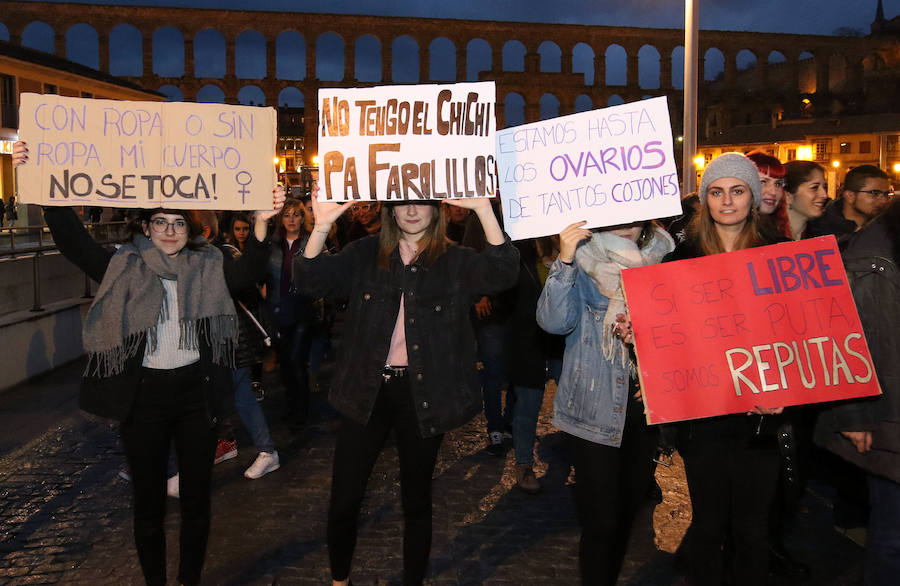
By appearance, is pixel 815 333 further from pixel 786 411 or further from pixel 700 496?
pixel 700 496

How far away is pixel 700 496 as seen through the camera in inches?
121

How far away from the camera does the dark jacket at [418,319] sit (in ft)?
10.4

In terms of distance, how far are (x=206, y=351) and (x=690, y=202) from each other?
14.3ft

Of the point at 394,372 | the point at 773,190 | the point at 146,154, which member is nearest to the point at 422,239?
the point at 394,372

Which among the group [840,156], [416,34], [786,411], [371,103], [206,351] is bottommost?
[786,411]

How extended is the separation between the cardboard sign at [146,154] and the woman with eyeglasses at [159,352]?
9 centimetres

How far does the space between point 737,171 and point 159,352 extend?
99.6 inches

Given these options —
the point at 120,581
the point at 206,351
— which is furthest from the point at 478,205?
the point at 120,581

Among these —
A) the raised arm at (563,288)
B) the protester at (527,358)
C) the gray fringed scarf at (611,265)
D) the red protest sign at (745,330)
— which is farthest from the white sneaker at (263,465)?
the red protest sign at (745,330)

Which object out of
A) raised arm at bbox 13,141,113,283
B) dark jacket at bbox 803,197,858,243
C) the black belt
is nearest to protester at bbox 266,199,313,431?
raised arm at bbox 13,141,113,283

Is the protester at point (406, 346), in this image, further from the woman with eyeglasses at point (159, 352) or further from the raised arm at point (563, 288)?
the woman with eyeglasses at point (159, 352)

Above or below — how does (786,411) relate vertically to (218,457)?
above

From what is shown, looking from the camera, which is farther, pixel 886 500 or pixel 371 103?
pixel 371 103

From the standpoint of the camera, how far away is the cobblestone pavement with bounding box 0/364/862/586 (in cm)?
392
